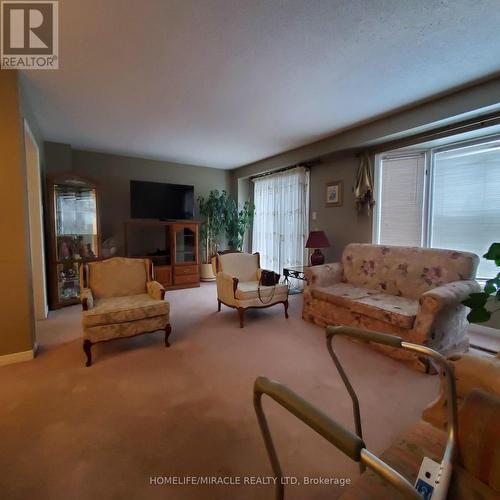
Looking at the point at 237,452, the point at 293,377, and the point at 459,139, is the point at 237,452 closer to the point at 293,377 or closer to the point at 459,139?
the point at 293,377

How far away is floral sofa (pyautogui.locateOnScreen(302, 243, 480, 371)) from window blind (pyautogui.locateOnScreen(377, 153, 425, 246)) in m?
0.48

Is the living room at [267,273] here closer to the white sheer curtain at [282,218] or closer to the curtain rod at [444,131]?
the curtain rod at [444,131]

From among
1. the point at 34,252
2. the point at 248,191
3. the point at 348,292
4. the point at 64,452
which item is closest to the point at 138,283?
the point at 34,252

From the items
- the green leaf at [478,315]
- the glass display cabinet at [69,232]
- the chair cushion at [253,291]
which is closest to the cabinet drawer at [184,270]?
the glass display cabinet at [69,232]

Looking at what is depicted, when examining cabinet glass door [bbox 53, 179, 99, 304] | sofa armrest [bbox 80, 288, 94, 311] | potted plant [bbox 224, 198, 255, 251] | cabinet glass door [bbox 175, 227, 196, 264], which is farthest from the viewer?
potted plant [bbox 224, 198, 255, 251]

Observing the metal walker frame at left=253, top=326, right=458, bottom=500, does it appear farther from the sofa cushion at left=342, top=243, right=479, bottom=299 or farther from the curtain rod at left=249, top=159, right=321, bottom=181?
the curtain rod at left=249, top=159, right=321, bottom=181

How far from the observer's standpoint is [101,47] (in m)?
2.07

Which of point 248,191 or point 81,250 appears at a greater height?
point 248,191

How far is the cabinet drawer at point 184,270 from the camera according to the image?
5236 mm

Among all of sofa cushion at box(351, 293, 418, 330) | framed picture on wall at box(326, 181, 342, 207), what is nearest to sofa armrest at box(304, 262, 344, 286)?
sofa cushion at box(351, 293, 418, 330)

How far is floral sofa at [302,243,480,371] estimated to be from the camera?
234 cm

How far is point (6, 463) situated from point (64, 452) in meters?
0.25

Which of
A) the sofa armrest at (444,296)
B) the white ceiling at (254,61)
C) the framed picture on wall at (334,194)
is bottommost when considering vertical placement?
the sofa armrest at (444,296)

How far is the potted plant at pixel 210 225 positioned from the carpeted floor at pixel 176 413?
3.03 metres
